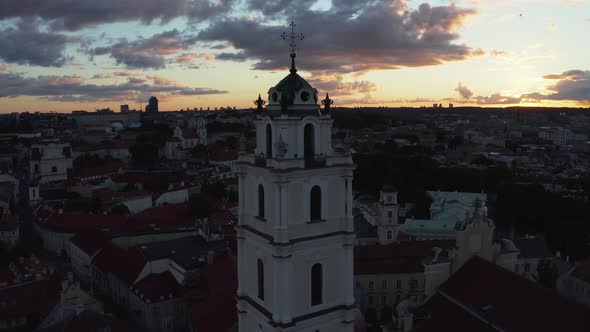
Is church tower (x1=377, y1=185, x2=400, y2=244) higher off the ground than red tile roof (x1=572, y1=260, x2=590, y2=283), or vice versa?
church tower (x1=377, y1=185, x2=400, y2=244)

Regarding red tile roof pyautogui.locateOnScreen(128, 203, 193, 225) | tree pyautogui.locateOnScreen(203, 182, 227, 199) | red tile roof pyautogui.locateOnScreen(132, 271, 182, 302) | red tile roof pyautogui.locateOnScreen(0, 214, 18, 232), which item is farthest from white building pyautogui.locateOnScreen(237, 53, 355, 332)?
tree pyautogui.locateOnScreen(203, 182, 227, 199)

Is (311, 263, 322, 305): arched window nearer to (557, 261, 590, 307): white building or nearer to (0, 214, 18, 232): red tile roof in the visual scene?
(557, 261, 590, 307): white building

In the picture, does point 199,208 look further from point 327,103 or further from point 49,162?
point 49,162

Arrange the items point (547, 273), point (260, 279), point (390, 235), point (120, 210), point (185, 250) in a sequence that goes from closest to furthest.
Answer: point (260, 279) → point (185, 250) → point (547, 273) → point (390, 235) → point (120, 210)

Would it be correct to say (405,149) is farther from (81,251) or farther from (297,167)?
(297,167)

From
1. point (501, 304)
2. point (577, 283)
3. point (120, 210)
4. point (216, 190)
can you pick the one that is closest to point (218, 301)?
point (501, 304)
